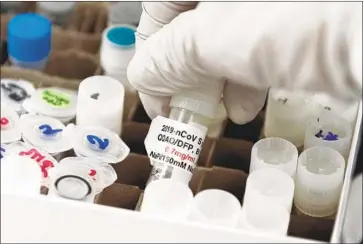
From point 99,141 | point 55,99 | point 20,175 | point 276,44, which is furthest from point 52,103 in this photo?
point 276,44

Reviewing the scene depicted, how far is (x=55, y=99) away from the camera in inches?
37.0

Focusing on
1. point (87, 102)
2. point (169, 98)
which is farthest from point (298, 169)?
point (87, 102)

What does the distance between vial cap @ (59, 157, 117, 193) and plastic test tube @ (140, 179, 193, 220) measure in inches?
3.6

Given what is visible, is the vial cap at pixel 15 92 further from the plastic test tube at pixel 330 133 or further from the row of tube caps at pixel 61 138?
the plastic test tube at pixel 330 133

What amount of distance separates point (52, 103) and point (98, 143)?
Answer: 0.11 meters

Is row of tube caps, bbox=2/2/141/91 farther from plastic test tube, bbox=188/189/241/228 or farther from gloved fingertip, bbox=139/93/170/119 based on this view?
plastic test tube, bbox=188/189/241/228

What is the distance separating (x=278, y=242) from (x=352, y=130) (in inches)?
9.2

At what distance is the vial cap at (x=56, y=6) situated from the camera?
1.09m

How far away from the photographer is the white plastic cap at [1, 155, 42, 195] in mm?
713

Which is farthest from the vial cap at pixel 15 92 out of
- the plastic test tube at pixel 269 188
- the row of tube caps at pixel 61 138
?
the plastic test tube at pixel 269 188

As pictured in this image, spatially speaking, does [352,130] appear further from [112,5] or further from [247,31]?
[112,5]

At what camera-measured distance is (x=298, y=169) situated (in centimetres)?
79

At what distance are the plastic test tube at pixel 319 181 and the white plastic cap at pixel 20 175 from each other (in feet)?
0.80

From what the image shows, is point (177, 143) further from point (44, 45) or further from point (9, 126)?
point (44, 45)
